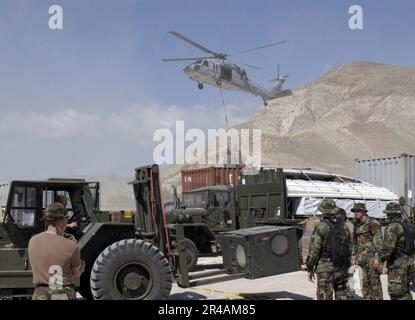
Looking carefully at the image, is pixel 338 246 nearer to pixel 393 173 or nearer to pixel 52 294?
pixel 52 294

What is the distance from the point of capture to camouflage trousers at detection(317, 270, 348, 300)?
22.3 ft

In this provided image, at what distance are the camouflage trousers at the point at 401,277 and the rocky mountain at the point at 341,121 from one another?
163 feet

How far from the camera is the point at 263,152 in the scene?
62.8 meters

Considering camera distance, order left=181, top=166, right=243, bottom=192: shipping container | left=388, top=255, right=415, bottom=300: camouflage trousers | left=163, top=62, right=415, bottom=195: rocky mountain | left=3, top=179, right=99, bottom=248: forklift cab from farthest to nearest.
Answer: left=163, top=62, right=415, bottom=195: rocky mountain
left=181, top=166, right=243, bottom=192: shipping container
left=3, top=179, right=99, bottom=248: forklift cab
left=388, top=255, right=415, bottom=300: camouflage trousers

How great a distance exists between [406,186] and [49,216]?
15370mm

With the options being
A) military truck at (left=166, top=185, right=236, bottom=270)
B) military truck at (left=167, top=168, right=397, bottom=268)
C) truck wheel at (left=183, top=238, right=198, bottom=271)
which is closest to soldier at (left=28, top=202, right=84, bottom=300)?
truck wheel at (left=183, top=238, right=198, bottom=271)

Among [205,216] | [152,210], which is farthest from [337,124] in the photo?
[152,210]

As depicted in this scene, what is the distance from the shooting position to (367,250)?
8719 millimetres

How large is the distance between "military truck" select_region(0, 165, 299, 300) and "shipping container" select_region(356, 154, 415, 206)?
10.6m

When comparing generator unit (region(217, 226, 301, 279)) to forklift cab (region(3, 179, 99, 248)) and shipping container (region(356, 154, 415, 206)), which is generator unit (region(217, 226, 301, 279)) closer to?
forklift cab (region(3, 179, 99, 248))

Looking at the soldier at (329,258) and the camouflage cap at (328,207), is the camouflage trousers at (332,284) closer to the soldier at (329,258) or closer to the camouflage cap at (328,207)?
the soldier at (329,258)

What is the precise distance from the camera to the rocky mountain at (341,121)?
2589 inches

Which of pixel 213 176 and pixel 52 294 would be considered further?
pixel 213 176

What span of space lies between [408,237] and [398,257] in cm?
28
